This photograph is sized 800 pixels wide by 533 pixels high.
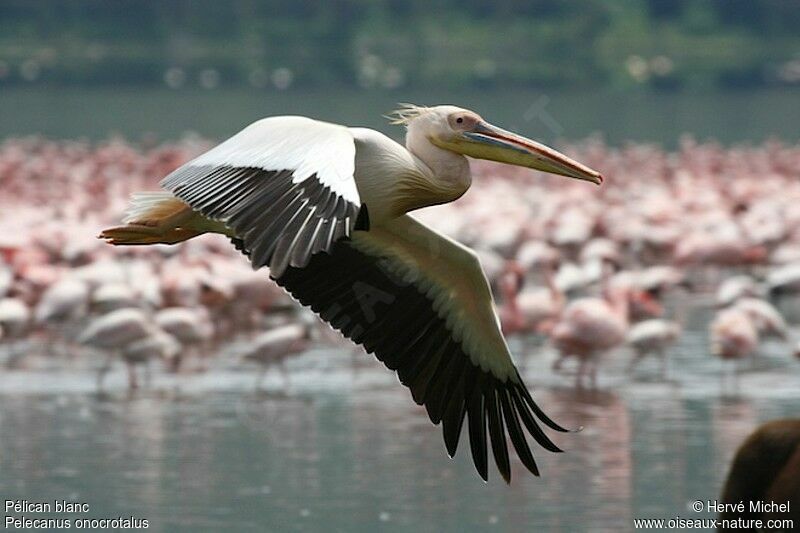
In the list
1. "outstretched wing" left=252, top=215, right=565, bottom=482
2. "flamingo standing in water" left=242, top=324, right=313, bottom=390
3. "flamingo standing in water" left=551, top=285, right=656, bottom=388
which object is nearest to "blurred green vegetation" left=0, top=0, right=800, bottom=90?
"flamingo standing in water" left=551, top=285, right=656, bottom=388

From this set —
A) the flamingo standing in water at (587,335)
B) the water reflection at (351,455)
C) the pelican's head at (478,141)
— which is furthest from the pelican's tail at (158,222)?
the flamingo standing in water at (587,335)

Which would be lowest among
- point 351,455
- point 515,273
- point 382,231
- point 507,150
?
point 351,455

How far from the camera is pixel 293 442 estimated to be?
10242mm

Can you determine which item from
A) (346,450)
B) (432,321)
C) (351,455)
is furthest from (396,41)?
(432,321)

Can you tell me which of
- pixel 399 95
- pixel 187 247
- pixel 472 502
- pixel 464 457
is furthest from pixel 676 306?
pixel 399 95

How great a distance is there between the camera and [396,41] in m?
67.2

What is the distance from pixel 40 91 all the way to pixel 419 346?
174 feet

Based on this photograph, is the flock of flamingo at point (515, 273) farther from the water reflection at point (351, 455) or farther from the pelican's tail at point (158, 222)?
the pelican's tail at point (158, 222)

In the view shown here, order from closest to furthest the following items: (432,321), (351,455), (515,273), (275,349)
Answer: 1. (432,321)
2. (351,455)
3. (275,349)
4. (515,273)

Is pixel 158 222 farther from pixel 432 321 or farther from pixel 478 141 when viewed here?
pixel 432 321

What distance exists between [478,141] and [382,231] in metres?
0.56

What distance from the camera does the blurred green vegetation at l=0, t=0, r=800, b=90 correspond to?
61.8m

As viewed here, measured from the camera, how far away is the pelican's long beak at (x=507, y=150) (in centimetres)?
521

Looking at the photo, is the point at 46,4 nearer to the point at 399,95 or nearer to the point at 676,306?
the point at 399,95
